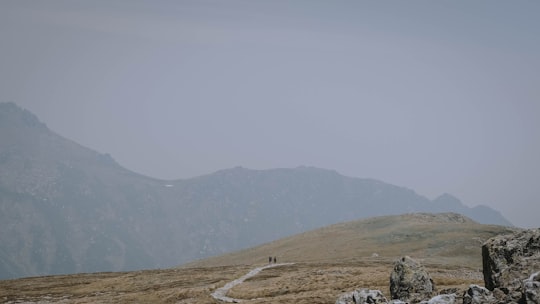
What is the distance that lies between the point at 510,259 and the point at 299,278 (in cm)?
4799

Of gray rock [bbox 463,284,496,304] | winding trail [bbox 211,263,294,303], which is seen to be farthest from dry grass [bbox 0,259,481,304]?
gray rock [bbox 463,284,496,304]

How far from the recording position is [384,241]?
152875 millimetres

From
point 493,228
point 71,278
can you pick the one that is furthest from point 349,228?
point 71,278

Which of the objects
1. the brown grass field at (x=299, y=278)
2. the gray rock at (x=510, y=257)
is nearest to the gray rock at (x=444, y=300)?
the gray rock at (x=510, y=257)

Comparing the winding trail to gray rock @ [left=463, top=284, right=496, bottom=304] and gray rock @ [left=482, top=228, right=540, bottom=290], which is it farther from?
gray rock @ [left=463, top=284, right=496, bottom=304]

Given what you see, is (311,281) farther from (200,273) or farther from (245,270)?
(200,273)

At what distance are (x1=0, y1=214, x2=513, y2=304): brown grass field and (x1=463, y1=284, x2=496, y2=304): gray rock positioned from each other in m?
12.1

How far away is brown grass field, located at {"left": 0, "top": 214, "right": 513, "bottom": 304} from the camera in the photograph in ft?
220

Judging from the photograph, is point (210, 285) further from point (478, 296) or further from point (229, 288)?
point (478, 296)

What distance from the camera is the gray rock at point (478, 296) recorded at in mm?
27609

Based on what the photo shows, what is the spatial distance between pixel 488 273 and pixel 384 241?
409ft

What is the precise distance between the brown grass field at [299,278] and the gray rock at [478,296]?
39.7 ft

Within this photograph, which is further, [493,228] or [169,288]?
[493,228]

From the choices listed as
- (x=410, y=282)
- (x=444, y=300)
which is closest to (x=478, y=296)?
(x=444, y=300)
